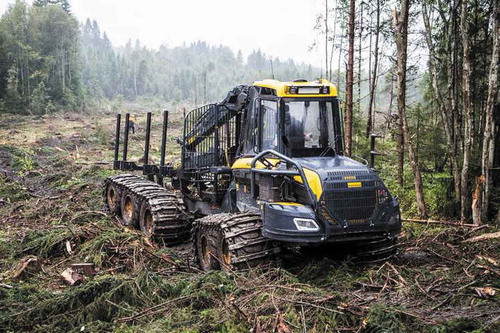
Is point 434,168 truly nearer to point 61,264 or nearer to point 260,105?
point 260,105

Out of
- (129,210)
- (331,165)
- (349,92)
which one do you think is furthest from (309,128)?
(349,92)

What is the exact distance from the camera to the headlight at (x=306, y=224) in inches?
277

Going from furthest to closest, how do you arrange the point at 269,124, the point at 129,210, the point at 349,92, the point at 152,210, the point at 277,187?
the point at 349,92 → the point at 129,210 → the point at 152,210 → the point at 269,124 → the point at 277,187

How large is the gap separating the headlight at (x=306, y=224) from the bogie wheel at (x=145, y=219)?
4.62 metres

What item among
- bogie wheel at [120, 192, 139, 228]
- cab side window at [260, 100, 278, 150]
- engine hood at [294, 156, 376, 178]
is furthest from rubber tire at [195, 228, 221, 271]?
bogie wheel at [120, 192, 139, 228]

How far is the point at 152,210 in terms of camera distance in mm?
10406

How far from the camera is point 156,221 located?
33.7 ft

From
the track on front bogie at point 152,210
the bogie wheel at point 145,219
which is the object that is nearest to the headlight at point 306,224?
the track on front bogie at point 152,210

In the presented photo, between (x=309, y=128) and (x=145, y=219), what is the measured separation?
469 centimetres

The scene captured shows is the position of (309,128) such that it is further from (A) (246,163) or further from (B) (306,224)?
(B) (306,224)

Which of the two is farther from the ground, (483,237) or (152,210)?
(152,210)

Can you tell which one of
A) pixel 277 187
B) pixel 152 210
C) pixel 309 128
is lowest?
pixel 152 210

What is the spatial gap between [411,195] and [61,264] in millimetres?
9486

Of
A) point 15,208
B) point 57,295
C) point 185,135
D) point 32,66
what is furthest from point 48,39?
point 57,295
